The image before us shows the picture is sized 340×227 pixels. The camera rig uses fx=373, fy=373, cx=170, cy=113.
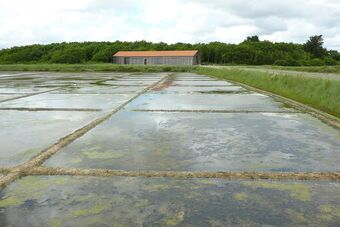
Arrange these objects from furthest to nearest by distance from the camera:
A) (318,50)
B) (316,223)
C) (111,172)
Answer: (318,50) < (111,172) < (316,223)

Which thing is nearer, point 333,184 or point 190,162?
point 333,184

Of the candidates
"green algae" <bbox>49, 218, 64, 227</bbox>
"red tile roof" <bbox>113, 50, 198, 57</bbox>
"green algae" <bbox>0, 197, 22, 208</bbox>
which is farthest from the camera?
"red tile roof" <bbox>113, 50, 198, 57</bbox>

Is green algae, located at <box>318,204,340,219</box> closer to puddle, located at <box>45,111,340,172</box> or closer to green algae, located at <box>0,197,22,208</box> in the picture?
puddle, located at <box>45,111,340,172</box>

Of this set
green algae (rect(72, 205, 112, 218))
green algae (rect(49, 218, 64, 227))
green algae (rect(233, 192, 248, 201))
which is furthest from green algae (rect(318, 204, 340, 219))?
green algae (rect(49, 218, 64, 227))

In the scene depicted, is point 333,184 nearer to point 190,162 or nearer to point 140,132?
point 190,162

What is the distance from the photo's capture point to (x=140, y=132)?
5539 millimetres

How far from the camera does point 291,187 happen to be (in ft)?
10.3

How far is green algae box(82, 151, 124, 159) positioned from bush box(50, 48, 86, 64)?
7910 cm

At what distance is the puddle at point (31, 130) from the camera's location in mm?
4246

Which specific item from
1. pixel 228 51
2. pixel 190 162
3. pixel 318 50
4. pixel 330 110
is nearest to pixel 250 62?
pixel 228 51

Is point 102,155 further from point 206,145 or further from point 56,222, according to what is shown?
point 56,222

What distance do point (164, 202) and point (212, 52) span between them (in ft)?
277

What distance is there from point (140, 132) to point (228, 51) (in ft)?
258

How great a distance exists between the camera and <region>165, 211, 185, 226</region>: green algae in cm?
243
